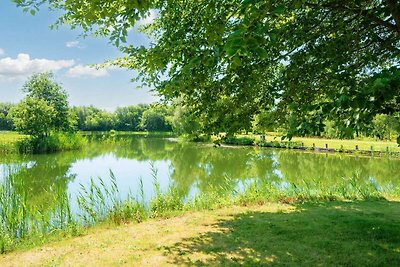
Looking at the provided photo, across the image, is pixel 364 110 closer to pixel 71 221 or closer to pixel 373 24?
pixel 373 24

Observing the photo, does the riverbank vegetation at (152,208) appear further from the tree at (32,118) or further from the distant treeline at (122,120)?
the distant treeline at (122,120)

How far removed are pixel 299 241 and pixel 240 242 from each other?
1.02 meters

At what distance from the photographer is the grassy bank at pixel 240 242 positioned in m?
4.86

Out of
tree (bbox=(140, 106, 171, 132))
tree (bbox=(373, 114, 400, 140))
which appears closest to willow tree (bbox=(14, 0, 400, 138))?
tree (bbox=(373, 114, 400, 140))

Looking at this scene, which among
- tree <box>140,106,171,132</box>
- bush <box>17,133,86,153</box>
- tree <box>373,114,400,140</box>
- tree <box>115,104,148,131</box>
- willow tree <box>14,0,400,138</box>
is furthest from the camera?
tree <box>115,104,148,131</box>

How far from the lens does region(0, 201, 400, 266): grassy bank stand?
16.0 ft

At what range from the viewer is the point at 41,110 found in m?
31.6

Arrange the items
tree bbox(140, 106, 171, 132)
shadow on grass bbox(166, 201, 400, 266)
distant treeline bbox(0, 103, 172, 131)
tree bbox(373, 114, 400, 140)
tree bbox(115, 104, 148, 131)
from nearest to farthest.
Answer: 1. tree bbox(373, 114, 400, 140)
2. shadow on grass bbox(166, 201, 400, 266)
3. tree bbox(140, 106, 171, 132)
4. distant treeline bbox(0, 103, 172, 131)
5. tree bbox(115, 104, 148, 131)

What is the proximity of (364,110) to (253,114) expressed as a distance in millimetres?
3056

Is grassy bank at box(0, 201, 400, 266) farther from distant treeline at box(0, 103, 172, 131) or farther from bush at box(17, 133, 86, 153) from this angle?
distant treeline at box(0, 103, 172, 131)

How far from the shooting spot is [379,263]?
454 cm

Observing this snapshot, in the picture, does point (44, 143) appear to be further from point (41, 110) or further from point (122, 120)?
point (122, 120)

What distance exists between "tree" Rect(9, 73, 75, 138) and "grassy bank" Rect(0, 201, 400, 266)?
27354 mm

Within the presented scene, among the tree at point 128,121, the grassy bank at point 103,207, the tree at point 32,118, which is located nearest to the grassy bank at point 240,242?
the grassy bank at point 103,207
